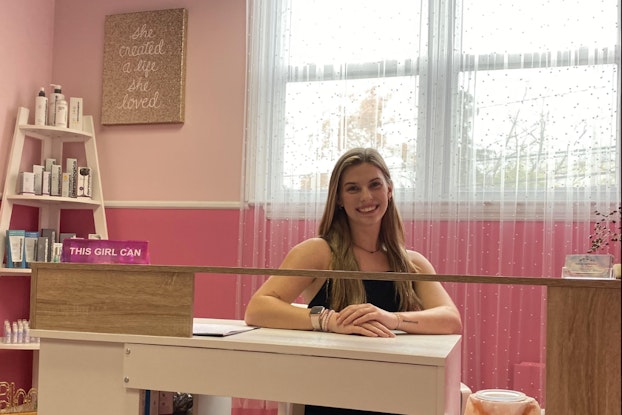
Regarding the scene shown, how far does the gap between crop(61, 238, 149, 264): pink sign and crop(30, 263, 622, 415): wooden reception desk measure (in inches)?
1.8

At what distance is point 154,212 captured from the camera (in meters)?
4.45

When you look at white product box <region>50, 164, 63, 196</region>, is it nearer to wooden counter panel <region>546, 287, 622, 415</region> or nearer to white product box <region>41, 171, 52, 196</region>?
white product box <region>41, 171, 52, 196</region>

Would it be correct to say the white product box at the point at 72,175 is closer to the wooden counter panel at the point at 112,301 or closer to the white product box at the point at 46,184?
the white product box at the point at 46,184

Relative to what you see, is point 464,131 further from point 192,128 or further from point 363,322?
point 363,322

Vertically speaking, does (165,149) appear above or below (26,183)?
above

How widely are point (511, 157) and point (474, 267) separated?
0.58m

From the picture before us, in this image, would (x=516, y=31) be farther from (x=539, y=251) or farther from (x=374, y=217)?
(x=374, y=217)

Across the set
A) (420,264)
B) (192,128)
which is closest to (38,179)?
(192,128)

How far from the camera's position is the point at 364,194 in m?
2.57

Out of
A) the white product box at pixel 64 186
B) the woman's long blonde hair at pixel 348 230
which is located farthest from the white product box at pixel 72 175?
the woman's long blonde hair at pixel 348 230

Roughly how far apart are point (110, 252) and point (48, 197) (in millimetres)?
2455

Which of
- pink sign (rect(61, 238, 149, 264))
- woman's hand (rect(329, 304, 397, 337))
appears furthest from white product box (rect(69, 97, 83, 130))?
woman's hand (rect(329, 304, 397, 337))

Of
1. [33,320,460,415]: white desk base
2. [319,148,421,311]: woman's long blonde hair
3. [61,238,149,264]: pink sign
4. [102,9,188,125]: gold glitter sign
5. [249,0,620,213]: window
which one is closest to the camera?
[33,320,460,415]: white desk base

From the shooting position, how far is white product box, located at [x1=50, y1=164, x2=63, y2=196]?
4223 millimetres
